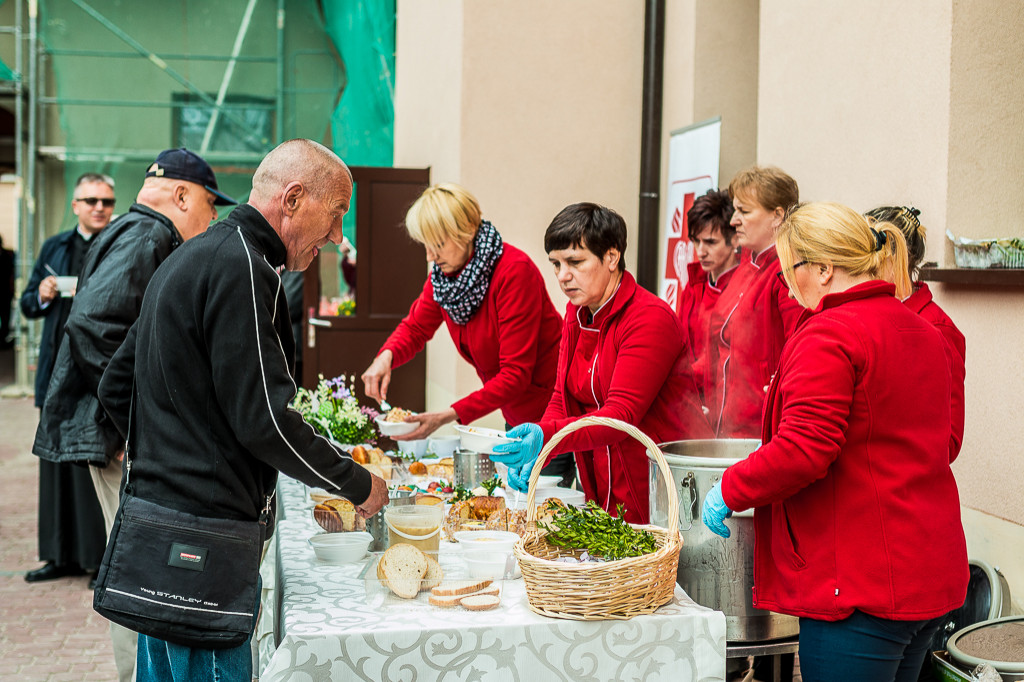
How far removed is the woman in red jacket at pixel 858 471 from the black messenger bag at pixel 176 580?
1.04 meters

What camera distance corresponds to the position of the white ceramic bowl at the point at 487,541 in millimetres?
2254

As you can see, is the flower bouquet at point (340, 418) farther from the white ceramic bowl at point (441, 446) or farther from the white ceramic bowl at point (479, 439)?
the white ceramic bowl at point (479, 439)

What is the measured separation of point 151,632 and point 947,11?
3290 millimetres

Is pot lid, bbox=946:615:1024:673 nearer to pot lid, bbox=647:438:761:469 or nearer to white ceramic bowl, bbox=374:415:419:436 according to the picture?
pot lid, bbox=647:438:761:469

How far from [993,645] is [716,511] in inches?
40.6

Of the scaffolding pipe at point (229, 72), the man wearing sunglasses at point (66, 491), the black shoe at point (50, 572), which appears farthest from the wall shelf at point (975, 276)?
the scaffolding pipe at point (229, 72)

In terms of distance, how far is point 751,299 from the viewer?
341cm

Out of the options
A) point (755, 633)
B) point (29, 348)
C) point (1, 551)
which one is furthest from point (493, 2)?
point (29, 348)

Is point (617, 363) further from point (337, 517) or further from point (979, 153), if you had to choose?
point (979, 153)

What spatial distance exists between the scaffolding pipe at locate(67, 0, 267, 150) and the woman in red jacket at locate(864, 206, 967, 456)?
40.8ft

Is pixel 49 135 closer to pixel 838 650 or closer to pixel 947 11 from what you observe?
pixel 947 11

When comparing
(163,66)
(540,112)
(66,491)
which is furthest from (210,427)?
(163,66)

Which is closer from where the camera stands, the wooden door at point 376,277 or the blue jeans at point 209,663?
the blue jeans at point 209,663

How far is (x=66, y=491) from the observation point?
17.0ft
